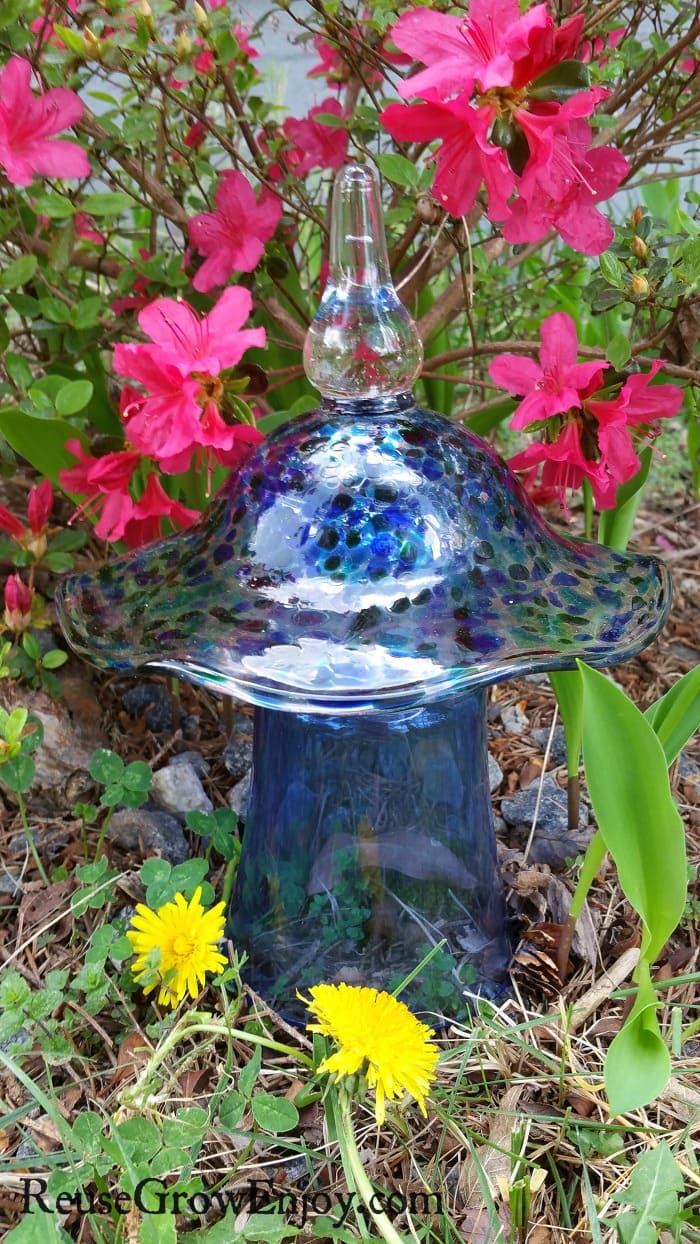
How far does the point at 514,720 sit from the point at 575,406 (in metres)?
0.60

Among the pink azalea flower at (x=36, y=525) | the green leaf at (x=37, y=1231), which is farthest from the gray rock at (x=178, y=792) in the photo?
the green leaf at (x=37, y=1231)

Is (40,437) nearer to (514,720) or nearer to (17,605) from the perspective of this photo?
→ (17,605)

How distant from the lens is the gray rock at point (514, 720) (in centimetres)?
139

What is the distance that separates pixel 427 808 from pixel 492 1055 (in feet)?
0.71

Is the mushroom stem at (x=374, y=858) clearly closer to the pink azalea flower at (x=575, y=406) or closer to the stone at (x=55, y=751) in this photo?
the pink azalea flower at (x=575, y=406)

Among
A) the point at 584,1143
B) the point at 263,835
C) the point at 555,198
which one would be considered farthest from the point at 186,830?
the point at 555,198

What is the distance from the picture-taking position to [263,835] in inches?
37.4

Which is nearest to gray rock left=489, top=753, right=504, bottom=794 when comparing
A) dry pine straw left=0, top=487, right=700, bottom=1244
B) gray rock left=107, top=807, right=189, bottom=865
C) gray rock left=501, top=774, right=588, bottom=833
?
gray rock left=501, top=774, right=588, bottom=833

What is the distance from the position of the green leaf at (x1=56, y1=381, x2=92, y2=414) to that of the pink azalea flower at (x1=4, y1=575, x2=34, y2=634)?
0.21m

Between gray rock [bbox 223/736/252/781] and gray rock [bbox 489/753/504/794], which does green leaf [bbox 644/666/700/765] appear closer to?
gray rock [bbox 489/753/504/794]

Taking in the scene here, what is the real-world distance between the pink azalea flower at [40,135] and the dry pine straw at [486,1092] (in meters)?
0.70

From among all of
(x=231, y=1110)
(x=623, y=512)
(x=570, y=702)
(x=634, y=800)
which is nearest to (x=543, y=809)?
(x=570, y=702)

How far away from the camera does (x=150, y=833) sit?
1136mm

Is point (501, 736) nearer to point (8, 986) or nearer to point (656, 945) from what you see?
point (656, 945)
